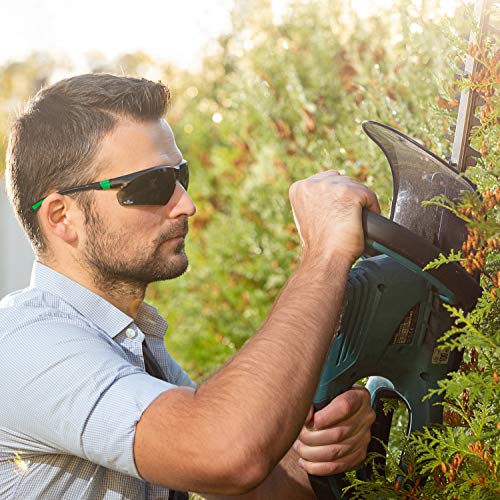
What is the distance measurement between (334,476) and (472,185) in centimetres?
84

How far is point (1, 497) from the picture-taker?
2.23 m

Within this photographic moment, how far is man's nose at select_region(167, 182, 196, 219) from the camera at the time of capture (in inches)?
105

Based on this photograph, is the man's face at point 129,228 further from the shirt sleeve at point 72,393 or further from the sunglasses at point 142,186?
the shirt sleeve at point 72,393

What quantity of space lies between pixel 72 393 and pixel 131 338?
0.63 metres

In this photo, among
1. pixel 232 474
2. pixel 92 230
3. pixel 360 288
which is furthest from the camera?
pixel 92 230

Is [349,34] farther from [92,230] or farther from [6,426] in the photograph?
[6,426]

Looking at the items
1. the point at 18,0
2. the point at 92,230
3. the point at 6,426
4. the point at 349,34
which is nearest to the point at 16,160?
the point at 92,230

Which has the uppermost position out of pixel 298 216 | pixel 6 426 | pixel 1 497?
pixel 298 216

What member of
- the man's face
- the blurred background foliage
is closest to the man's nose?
the man's face

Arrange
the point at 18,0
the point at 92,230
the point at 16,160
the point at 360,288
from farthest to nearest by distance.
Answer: the point at 18,0 → the point at 16,160 → the point at 92,230 → the point at 360,288

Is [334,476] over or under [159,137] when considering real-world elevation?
under

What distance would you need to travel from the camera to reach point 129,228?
8.54 feet

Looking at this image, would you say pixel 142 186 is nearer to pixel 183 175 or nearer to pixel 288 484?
pixel 183 175

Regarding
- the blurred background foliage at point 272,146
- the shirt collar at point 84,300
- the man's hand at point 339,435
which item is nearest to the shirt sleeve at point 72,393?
the shirt collar at point 84,300
